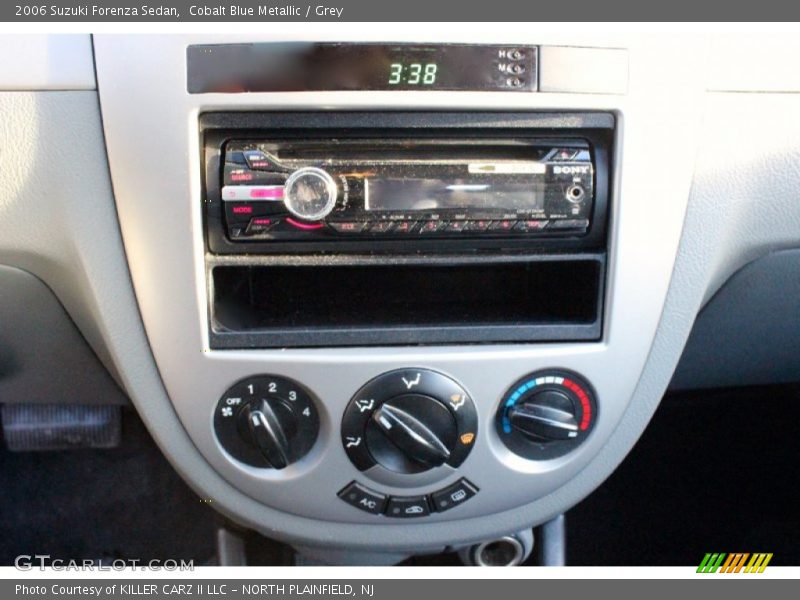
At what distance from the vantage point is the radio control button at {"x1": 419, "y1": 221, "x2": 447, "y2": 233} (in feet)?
2.18

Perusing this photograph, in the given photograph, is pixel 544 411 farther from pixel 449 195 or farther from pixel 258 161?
pixel 258 161

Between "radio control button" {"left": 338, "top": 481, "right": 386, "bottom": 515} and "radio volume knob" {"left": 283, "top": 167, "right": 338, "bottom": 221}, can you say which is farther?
"radio control button" {"left": 338, "top": 481, "right": 386, "bottom": 515}

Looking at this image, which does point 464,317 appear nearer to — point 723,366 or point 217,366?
point 217,366

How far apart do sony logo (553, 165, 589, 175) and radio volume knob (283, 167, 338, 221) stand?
20cm

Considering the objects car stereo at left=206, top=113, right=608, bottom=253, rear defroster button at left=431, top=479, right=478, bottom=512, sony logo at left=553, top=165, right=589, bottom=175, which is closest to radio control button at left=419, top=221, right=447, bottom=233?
car stereo at left=206, top=113, right=608, bottom=253

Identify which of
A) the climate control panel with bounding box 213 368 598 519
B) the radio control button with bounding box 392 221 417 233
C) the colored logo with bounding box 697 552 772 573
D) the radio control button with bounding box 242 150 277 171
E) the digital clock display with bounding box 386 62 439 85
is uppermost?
the digital clock display with bounding box 386 62 439 85

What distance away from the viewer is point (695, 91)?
0.66 m

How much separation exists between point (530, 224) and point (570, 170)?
0.06 metres

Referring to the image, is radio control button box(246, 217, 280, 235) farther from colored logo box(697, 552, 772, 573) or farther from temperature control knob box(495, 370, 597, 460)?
colored logo box(697, 552, 772, 573)

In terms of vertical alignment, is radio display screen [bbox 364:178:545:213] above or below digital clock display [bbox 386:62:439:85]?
below

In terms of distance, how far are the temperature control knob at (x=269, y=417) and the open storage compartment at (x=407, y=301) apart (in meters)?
0.04

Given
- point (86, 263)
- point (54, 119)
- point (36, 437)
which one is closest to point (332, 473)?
point (86, 263)

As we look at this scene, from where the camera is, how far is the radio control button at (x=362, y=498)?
2.43ft

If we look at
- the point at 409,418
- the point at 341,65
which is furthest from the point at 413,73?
the point at 409,418
